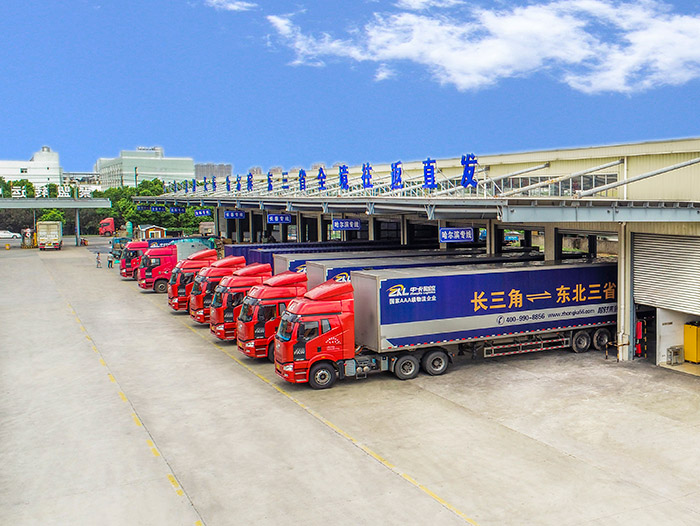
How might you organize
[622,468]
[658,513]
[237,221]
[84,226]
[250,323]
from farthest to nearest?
[84,226] < [237,221] < [250,323] < [622,468] < [658,513]

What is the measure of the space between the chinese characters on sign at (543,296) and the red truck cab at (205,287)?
11.8 metres

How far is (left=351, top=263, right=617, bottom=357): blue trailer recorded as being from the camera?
18.4m

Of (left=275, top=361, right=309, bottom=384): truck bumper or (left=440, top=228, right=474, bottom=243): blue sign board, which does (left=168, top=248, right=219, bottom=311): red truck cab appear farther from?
(left=275, top=361, right=309, bottom=384): truck bumper

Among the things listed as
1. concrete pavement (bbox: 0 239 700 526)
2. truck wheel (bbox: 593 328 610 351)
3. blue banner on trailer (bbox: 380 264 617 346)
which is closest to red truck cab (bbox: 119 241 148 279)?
concrete pavement (bbox: 0 239 700 526)

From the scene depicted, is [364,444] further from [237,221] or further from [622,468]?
[237,221]

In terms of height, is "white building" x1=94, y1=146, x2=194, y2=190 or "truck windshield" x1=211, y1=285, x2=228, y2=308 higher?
"white building" x1=94, y1=146, x2=194, y2=190

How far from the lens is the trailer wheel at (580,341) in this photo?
21.9 meters

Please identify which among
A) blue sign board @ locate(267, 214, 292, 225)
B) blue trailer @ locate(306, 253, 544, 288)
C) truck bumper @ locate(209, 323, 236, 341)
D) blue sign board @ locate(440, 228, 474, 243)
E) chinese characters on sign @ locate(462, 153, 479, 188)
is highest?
chinese characters on sign @ locate(462, 153, 479, 188)

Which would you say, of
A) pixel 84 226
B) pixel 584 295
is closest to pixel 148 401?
pixel 584 295

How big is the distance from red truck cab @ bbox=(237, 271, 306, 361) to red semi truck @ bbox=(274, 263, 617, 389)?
2.36 m

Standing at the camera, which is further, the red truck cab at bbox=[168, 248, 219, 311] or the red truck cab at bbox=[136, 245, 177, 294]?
the red truck cab at bbox=[136, 245, 177, 294]

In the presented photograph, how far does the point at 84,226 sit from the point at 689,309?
101 metres

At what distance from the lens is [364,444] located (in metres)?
13.7

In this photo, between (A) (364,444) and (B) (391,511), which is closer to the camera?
(B) (391,511)
